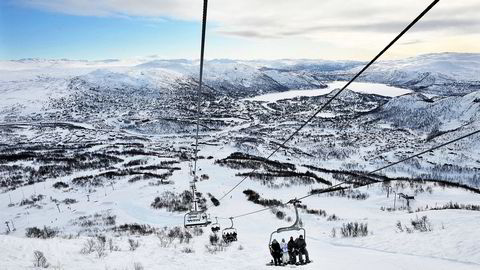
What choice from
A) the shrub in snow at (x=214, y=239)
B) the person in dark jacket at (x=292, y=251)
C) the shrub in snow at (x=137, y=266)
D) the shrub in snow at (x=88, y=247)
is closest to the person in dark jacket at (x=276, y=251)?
the person in dark jacket at (x=292, y=251)

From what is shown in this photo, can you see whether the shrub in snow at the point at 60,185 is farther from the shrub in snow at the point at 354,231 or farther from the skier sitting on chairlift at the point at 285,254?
the skier sitting on chairlift at the point at 285,254

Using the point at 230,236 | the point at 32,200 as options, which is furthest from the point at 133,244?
the point at 32,200

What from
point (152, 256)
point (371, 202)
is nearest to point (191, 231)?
point (152, 256)

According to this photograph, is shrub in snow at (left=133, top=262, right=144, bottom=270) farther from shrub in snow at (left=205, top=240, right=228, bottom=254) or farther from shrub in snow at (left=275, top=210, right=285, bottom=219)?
shrub in snow at (left=275, top=210, right=285, bottom=219)

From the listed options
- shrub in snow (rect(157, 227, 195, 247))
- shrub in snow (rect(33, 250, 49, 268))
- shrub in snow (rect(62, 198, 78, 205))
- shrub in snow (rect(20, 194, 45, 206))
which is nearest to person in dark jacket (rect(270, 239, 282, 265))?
shrub in snow (rect(157, 227, 195, 247))

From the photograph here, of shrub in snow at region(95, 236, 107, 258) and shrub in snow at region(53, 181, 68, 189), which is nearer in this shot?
shrub in snow at region(95, 236, 107, 258)
